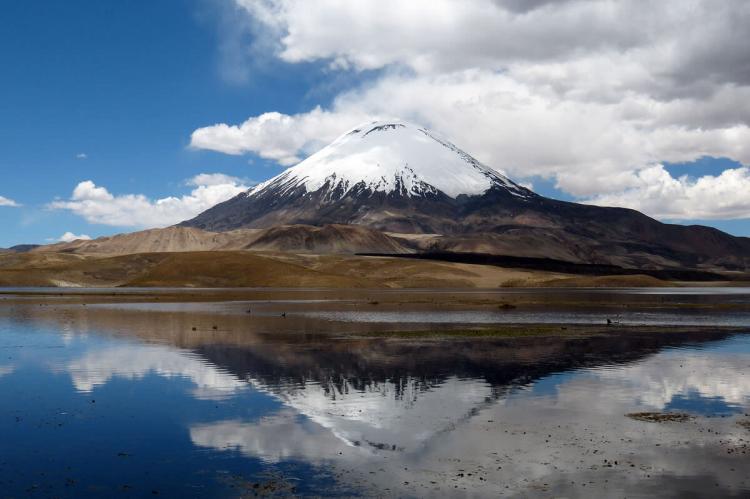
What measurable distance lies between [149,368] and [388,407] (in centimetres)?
1708

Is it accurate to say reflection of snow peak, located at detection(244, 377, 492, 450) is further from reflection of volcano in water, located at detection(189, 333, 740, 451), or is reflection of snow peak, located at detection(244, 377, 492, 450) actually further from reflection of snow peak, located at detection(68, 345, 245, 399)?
reflection of snow peak, located at detection(68, 345, 245, 399)

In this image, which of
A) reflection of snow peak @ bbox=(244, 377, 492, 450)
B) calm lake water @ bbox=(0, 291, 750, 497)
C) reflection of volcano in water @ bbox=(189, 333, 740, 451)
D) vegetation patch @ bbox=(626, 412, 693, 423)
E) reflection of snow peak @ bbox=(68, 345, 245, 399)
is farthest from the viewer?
reflection of snow peak @ bbox=(68, 345, 245, 399)

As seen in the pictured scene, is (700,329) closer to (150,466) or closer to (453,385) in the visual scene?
(453,385)

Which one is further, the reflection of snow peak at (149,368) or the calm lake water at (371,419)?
the reflection of snow peak at (149,368)

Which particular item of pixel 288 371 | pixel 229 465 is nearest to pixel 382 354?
pixel 288 371

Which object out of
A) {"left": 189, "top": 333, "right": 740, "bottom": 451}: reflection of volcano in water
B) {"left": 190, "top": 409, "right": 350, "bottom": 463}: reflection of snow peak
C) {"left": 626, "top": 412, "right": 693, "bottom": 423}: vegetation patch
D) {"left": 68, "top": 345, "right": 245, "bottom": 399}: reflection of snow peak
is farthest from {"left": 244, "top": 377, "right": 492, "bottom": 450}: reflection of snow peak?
{"left": 626, "top": 412, "right": 693, "bottom": 423}: vegetation patch

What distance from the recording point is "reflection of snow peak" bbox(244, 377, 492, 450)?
25.0 meters

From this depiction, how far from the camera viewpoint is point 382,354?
47500 mm

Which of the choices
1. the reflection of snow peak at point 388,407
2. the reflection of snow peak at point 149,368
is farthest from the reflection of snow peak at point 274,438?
the reflection of snow peak at point 149,368

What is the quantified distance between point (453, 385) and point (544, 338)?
2495cm

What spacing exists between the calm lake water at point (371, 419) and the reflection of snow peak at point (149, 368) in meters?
0.17

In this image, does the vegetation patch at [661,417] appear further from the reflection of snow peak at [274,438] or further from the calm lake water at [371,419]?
the reflection of snow peak at [274,438]

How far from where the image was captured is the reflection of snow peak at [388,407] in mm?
25047

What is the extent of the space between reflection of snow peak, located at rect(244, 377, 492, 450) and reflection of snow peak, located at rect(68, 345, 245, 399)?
2256mm
